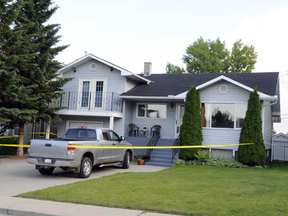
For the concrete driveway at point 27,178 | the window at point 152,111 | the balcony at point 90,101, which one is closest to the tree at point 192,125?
the window at point 152,111

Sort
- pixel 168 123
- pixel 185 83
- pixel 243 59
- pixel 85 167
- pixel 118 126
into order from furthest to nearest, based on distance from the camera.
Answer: pixel 243 59
pixel 185 83
pixel 118 126
pixel 168 123
pixel 85 167

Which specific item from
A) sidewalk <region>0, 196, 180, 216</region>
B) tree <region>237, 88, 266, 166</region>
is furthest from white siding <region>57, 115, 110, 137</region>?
sidewalk <region>0, 196, 180, 216</region>

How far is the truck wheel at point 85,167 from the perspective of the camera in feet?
37.5

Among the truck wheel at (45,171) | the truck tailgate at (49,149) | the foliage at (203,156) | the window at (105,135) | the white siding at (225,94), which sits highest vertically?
the white siding at (225,94)

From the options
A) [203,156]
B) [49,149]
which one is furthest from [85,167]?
[203,156]

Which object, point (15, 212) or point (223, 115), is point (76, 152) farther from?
point (223, 115)

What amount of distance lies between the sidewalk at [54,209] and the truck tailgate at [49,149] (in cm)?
348

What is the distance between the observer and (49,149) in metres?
11.1

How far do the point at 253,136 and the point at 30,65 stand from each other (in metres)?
12.2

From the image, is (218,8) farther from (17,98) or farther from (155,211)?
(155,211)

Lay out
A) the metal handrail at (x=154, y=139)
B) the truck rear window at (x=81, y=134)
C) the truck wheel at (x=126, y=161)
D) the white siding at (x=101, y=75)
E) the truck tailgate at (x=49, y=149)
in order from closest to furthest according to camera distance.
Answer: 1. the truck tailgate at (x=49, y=149)
2. the truck rear window at (x=81, y=134)
3. the truck wheel at (x=126, y=161)
4. the metal handrail at (x=154, y=139)
5. the white siding at (x=101, y=75)

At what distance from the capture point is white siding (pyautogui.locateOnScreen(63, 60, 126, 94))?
20859 mm

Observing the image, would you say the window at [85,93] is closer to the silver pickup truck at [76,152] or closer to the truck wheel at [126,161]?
the truck wheel at [126,161]

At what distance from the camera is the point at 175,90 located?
20.3 m
